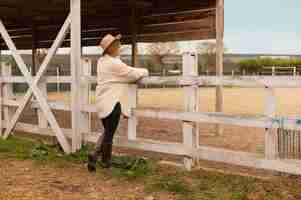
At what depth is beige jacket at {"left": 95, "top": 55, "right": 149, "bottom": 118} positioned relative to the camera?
19.4 ft

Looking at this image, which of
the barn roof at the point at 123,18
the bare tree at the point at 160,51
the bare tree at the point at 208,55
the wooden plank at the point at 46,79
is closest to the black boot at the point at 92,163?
the wooden plank at the point at 46,79

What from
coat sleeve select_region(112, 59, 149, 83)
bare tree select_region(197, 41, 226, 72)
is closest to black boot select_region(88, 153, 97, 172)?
coat sleeve select_region(112, 59, 149, 83)

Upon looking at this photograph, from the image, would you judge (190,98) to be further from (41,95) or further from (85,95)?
(41,95)

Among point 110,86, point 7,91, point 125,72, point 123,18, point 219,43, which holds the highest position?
point 123,18

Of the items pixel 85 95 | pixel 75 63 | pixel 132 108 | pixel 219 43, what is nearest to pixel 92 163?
pixel 132 108

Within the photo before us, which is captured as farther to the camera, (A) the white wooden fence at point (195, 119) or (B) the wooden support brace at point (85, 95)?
(B) the wooden support brace at point (85, 95)

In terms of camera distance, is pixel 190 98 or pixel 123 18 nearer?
pixel 190 98

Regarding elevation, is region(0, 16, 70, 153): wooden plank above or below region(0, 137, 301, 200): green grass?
above

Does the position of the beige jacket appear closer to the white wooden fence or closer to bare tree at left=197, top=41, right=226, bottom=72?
the white wooden fence

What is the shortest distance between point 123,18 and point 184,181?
847 centimetres

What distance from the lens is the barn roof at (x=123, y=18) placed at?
37.2 feet

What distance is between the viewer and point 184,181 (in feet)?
18.1

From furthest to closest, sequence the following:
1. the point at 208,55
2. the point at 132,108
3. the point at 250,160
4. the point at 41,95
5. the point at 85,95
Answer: the point at 208,55, the point at 41,95, the point at 85,95, the point at 132,108, the point at 250,160

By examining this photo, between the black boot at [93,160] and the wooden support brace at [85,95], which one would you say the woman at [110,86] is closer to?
the black boot at [93,160]
